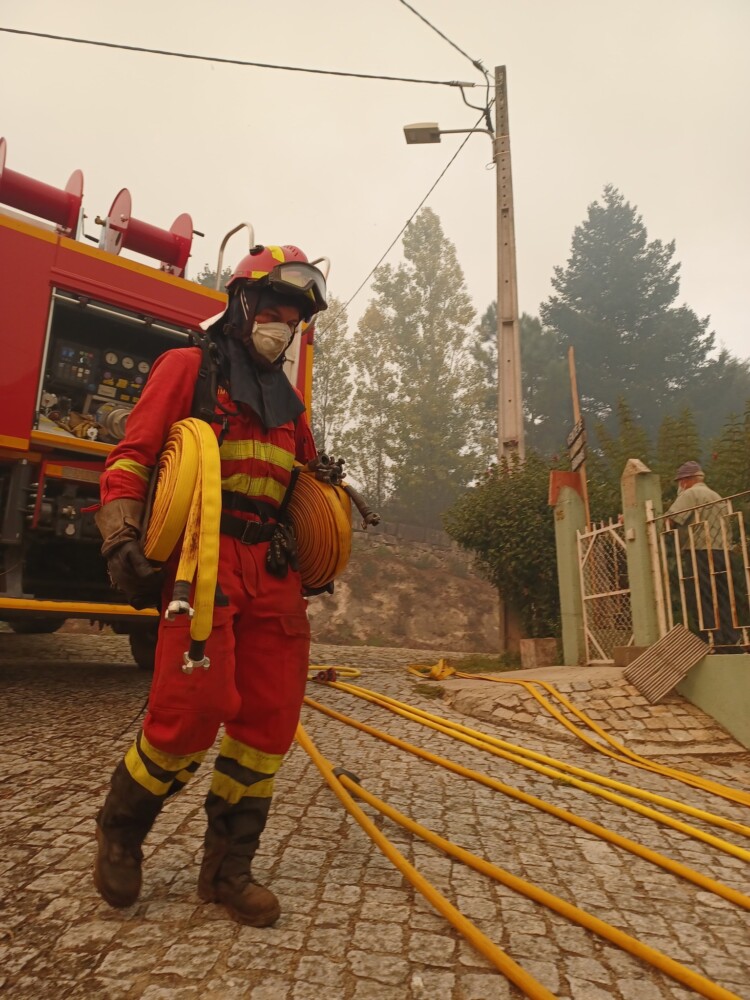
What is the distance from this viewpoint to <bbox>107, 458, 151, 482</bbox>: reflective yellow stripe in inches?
82.4

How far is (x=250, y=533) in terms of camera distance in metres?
2.22

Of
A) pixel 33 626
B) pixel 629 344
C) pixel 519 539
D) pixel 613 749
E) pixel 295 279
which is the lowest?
pixel 613 749

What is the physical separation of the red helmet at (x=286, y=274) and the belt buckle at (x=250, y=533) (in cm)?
81

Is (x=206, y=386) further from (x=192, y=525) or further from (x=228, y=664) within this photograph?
(x=228, y=664)

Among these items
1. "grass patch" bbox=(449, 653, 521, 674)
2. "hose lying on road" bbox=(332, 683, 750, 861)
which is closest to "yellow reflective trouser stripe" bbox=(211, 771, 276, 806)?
"hose lying on road" bbox=(332, 683, 750, 861)

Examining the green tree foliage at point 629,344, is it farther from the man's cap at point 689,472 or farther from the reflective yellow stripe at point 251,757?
the reflective yellow stripe at point 251,757

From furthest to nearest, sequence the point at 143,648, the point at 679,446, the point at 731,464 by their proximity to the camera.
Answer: the point at 679,446 → the point at 731,464 → the point at 143,648

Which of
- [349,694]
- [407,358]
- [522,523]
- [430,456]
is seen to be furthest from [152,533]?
[407,358]

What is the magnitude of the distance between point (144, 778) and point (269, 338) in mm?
1426

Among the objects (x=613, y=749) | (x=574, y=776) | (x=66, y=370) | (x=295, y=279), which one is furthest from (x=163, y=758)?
(x=66, y=370)

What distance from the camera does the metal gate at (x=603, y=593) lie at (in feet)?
22.8

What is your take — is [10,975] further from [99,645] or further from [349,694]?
[99,645]

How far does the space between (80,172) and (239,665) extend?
549 centimetres

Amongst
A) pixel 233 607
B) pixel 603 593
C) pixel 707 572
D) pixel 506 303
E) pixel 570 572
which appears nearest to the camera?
pixel 233 607
